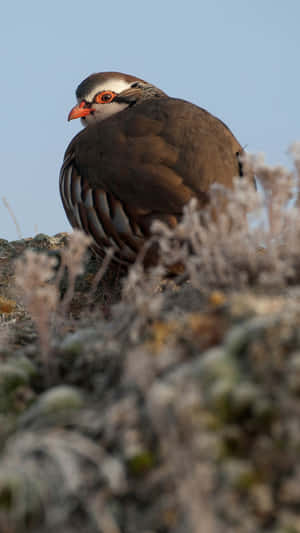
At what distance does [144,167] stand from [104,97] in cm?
115

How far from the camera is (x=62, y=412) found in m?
1.76

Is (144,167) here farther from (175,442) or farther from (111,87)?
(175,442)

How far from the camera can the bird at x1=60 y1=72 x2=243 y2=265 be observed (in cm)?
454

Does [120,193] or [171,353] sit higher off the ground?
[120,193]

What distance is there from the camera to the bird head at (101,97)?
211 inches

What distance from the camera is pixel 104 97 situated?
5.38 m

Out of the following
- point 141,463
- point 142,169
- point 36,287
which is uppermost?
point 142,169

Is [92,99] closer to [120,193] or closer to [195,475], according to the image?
[120,193]

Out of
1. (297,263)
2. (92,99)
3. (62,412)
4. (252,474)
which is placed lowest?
(252,474)

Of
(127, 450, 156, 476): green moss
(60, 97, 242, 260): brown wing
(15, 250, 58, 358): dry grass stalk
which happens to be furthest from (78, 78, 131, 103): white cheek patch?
(127, 450, 156, 476): green moss

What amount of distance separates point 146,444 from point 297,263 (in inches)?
46.9

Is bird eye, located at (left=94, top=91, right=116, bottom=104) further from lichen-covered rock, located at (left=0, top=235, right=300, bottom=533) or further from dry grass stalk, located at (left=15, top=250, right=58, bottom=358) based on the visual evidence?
lichen-covered rock, located at (left=0, top=235, right=300, bottom=533)

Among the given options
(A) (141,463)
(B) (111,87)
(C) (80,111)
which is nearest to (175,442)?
(A) (141,463)

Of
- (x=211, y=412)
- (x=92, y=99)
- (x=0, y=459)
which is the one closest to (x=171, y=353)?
(x=211, y=412)
